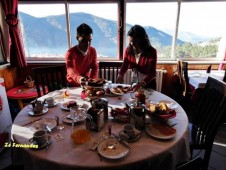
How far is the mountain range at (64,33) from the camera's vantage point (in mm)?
3111

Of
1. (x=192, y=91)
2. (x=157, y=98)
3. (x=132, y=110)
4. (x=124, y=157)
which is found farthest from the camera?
(x=192, y=91)

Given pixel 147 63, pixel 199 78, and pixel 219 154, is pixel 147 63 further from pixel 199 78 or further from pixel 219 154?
pixel 219 154

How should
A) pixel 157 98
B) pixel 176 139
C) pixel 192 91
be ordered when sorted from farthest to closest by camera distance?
pixel 192 91
pixel 157 98
pixel 176 139

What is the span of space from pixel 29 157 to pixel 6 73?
2.32 meters

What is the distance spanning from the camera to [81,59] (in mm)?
2105

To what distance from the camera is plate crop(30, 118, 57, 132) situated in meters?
1.15

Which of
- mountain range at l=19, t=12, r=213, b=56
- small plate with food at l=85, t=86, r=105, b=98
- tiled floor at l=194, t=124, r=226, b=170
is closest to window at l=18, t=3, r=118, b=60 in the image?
mountain range at l=19, t=12, r=213, b=56

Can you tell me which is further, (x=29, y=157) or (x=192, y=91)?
(x=192, y=91)

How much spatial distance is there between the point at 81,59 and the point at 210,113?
1.49 metres

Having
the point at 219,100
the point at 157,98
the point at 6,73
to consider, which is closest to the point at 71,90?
the point at 157,98

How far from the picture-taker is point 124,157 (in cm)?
90

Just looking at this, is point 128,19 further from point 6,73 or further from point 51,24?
→ point 6,73

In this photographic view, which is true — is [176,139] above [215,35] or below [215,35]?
below

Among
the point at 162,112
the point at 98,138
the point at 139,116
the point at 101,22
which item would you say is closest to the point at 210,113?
the point at 162,112
